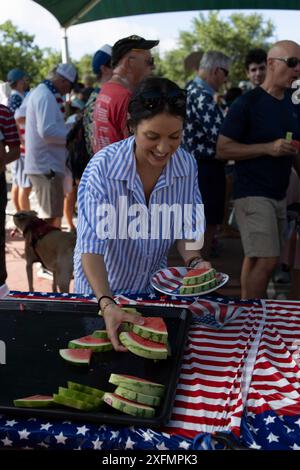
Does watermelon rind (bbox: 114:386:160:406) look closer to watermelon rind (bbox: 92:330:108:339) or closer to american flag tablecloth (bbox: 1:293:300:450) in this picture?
american flag tablecloth (bbox: 1:293:300:450)

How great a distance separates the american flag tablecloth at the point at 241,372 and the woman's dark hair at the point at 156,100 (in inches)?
30.3

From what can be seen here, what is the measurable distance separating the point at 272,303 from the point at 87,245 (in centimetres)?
83

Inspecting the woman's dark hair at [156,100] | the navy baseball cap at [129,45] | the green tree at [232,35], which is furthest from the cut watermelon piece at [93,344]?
the green tree at [232,35]

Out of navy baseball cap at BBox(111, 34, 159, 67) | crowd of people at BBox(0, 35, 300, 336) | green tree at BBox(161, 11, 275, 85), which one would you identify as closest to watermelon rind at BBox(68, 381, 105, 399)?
crowd of people at BBox(0, 35, 300, 336)

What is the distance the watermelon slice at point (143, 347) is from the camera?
5.51 ft

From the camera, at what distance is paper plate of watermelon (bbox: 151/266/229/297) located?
190cm

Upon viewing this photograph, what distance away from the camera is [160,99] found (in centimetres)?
198

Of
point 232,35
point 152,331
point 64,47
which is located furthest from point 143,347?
point 232,35

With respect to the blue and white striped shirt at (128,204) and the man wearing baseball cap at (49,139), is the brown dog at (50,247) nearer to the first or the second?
the man wearing baseball cap at (49,139)

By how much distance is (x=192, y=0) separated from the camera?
32.3ft

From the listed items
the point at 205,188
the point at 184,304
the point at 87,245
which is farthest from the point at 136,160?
the point at 205,188

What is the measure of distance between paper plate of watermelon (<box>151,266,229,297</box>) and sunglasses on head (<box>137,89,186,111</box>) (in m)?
0.60

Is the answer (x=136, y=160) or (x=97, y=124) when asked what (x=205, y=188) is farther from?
(x=136, y=160)

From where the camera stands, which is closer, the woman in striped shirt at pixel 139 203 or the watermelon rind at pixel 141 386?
the watermelon rind at pixel 141 386
